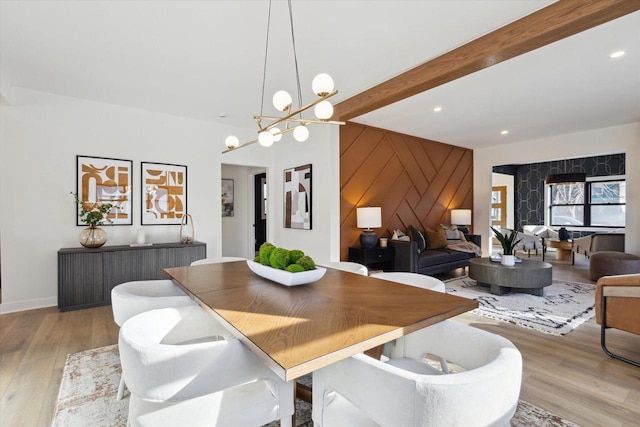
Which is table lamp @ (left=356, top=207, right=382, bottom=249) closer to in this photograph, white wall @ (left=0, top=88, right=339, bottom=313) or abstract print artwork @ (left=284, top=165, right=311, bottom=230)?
white wall @ (left=0, top=88, right=339, bottom=313)

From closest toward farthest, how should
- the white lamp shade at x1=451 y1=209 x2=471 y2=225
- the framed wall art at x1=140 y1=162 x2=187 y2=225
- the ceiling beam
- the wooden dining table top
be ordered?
the wooden dining table top → the ceiling beam → the framed wall art at x1=140 y1=162 x2=187 y2=225 → the white lamp shade at x1=451 y1=209 x2=471 y2=225

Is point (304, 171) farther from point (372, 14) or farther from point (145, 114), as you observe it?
point (372, 14)

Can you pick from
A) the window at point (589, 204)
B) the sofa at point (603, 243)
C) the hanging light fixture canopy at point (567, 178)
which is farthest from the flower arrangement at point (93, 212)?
the window at point (589, 204)

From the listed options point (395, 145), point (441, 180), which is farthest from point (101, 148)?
point (441, 180)

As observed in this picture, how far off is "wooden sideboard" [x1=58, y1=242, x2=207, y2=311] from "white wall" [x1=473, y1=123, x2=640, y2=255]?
657 centimetres

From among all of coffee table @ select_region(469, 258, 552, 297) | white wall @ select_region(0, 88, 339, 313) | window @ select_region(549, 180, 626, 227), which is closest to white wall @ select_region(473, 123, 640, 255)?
coffee table @ select_region(469, 258, 552, 297)

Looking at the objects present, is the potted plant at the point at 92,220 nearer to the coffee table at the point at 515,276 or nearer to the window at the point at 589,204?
the coffee table at the point at 515,276

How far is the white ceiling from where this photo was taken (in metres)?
2.39

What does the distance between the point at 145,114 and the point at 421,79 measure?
383cm

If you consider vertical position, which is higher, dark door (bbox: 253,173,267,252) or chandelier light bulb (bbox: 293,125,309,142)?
chandelier light bulb (bbox: 293,125,309,142)

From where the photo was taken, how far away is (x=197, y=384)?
111 cm

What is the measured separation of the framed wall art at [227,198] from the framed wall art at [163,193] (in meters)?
1.96

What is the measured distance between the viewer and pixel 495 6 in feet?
7.65

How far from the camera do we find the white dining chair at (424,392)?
0.84 meters
